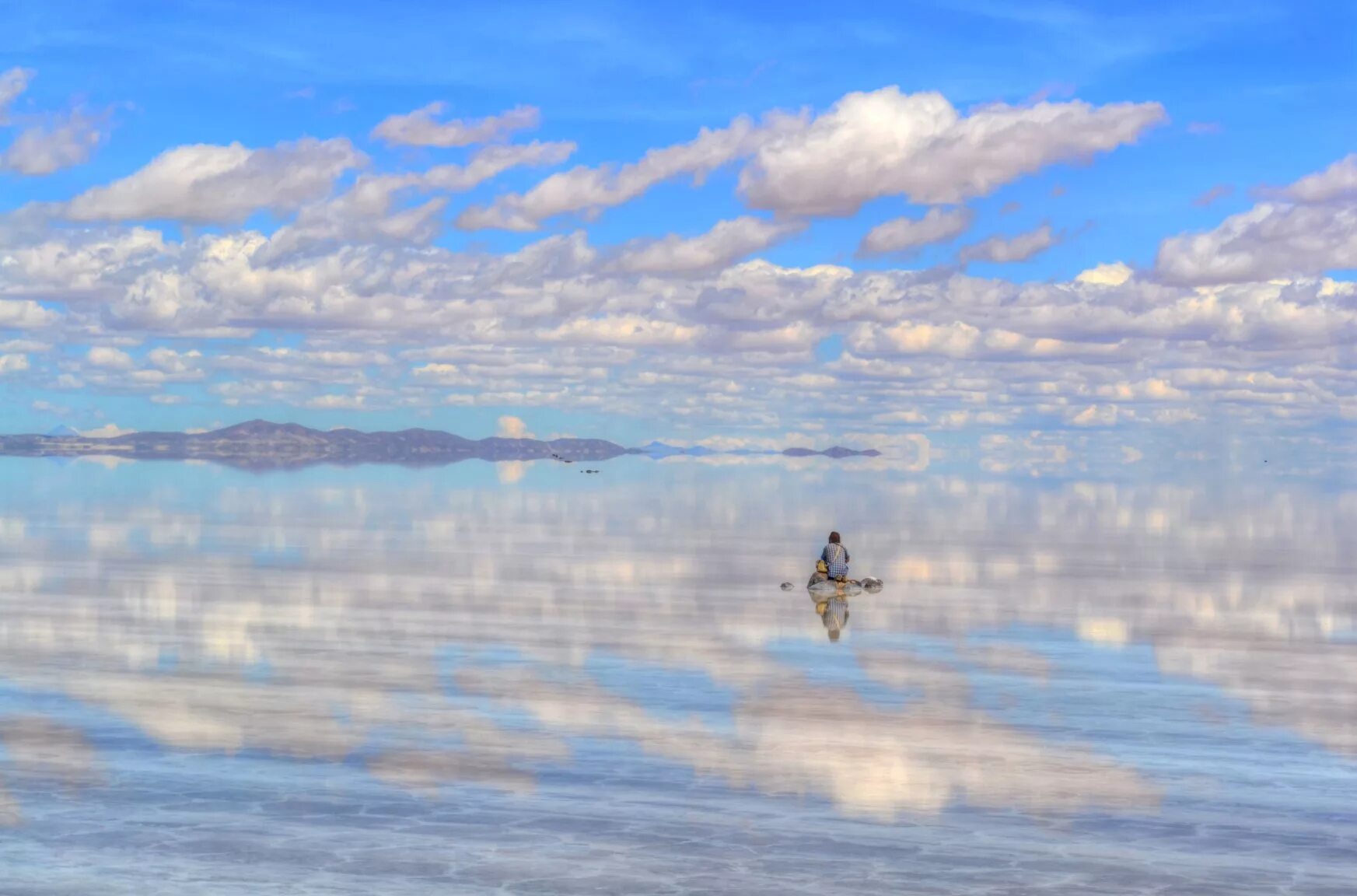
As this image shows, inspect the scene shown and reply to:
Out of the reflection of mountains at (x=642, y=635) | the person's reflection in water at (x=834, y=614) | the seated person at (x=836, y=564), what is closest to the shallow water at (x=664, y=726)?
the reflection of mountains at (x=642, y=635)

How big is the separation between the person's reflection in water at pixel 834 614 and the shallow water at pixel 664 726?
340 mm

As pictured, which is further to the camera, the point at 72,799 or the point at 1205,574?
the point at 1205,574

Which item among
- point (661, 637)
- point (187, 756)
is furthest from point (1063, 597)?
point (187, 756)

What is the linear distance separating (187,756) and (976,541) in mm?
56301

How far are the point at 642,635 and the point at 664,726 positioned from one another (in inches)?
479

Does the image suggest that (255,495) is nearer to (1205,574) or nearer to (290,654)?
(1205,574)

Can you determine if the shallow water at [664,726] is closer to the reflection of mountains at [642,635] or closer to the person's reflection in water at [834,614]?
the reflection of mountains at [642,635]

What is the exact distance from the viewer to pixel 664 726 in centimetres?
2834

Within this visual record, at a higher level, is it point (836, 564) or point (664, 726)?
point (836, 564)

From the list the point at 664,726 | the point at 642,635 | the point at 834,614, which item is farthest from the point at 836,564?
the point at 664,726

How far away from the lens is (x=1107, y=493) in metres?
156

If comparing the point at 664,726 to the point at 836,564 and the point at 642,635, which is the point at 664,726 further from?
the point at 836,564

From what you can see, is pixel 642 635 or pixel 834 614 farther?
pixel 834 614

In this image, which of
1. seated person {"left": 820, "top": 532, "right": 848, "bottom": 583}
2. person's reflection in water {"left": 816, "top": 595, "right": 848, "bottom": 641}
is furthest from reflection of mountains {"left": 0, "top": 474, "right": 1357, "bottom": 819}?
seated person {"left": 820, "top": 532, "right": 848, "bottom": 583}
